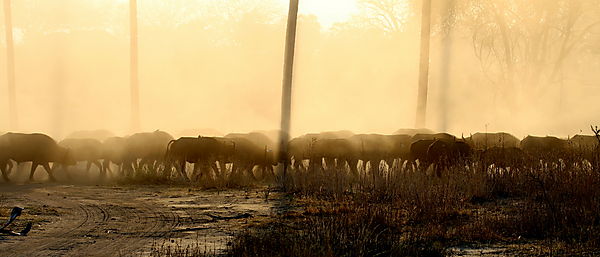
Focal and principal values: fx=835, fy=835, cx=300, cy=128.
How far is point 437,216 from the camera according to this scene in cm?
1302

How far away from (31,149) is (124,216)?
1005 cm

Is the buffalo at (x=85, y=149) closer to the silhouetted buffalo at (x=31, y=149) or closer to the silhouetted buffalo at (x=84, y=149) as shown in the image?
the silhouetted buffalo at (x=84, y=149)

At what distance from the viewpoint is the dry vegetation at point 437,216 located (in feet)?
33.6

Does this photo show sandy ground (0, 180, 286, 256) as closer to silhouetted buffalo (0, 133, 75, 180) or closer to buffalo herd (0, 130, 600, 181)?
buffalo herd (0, 130, 600, 181)

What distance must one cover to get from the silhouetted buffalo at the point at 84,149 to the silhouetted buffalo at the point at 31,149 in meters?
0.72

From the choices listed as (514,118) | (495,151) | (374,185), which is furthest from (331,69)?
(374,185)

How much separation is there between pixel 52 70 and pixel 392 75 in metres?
26.8

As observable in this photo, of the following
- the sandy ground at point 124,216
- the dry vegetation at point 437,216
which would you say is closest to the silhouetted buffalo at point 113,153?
the sandy ground at point 124,216

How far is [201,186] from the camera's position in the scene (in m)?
20.1

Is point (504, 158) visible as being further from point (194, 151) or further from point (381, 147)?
point (194, 151)

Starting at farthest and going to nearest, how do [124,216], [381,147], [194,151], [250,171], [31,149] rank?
[381,147], [31,149], [194,151], [250,171], [124,216]

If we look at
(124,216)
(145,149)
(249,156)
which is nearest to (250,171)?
(249,156)

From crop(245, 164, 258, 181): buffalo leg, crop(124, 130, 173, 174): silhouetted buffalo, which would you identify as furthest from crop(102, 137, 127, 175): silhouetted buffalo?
crop(245, 164, 258, 181): buffalo leg

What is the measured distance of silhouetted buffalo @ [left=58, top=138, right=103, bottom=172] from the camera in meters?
24.8
